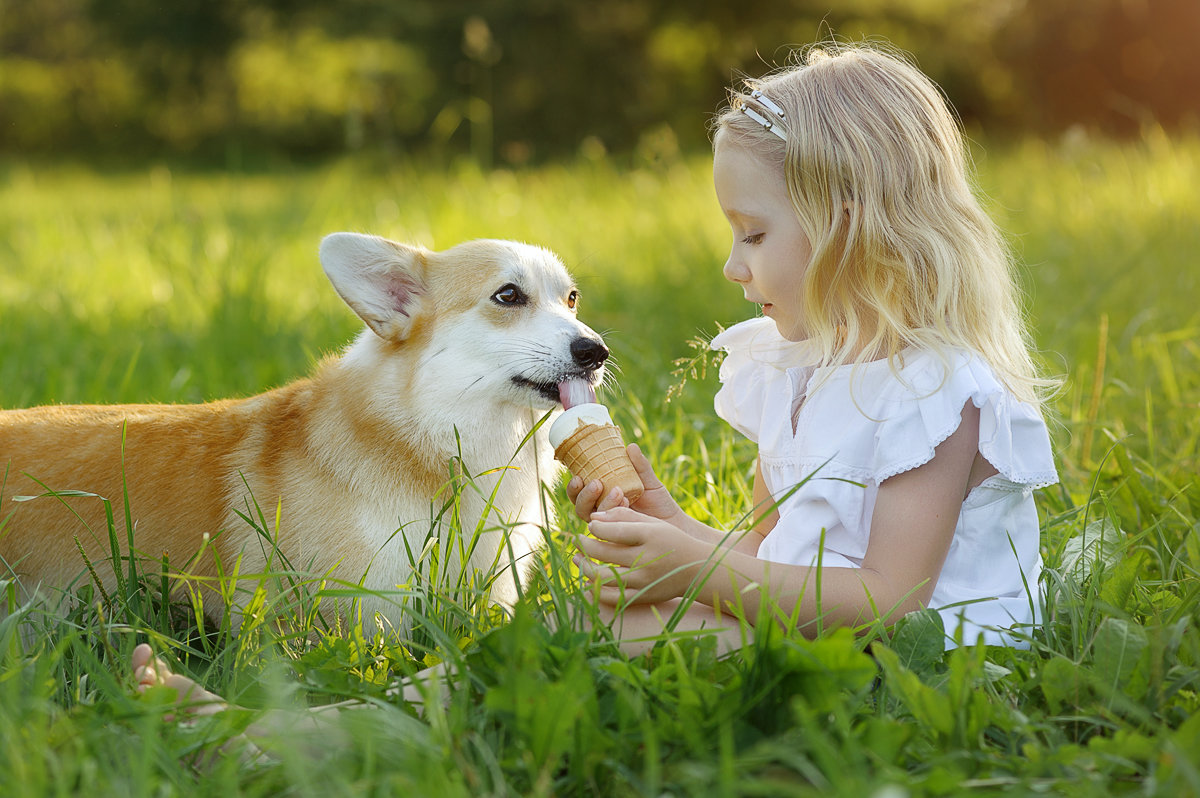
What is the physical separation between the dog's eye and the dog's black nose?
0.23 meters

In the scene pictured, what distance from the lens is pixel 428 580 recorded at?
2184 millimetres

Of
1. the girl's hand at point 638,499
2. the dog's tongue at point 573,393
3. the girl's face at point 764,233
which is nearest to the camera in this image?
the girl's hand at point 638,499

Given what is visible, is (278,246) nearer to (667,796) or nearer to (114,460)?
(114,460)

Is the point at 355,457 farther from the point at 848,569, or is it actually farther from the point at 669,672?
the point at 848,569

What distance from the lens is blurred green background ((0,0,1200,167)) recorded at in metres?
16.5

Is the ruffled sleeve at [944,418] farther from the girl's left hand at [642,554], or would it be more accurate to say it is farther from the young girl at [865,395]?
the girl's left hand at [642,554]

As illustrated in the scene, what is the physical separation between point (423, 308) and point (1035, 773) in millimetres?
1674

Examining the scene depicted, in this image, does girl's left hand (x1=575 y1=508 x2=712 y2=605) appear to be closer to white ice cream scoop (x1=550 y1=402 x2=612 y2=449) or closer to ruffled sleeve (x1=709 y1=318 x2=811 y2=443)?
white ice cream scoop (x1=550 y1=402 x2=612 y2=449)

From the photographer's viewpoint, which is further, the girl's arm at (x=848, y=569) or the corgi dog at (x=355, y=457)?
the corgi dog at (x=355, y=457)

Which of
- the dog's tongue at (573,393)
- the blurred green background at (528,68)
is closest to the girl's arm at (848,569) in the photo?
the dog's tongue at (573,393)

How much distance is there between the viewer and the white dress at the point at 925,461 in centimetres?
206

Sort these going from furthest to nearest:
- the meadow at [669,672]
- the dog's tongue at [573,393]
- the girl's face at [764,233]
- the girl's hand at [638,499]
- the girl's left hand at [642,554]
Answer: the dog's tongue at [573,393] < the girl's face at [764,233] < the girl's hand at [638,499] < the girl's left hand at [642,554] < the meadow at [669,672]

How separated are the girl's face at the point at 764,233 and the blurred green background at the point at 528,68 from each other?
13187 millimetres

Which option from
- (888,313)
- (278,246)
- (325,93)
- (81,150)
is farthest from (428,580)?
(81,150)
